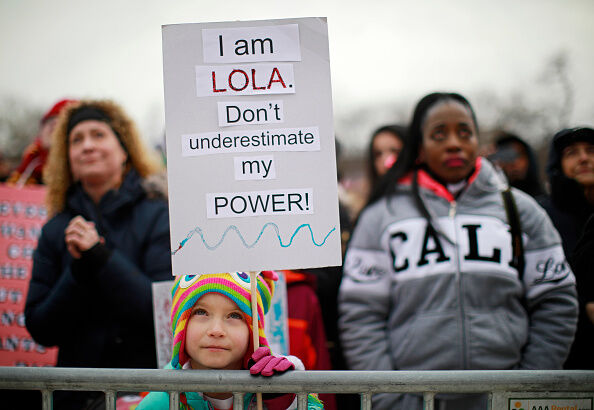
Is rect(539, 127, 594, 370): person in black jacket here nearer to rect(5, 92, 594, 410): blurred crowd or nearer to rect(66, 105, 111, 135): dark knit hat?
rect(5, 92, 594, 410): blurred crowd

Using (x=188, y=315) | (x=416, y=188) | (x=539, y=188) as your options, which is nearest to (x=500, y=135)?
(x=539, y=188)

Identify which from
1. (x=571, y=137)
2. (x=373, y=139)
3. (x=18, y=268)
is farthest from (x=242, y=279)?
(x=373, y=139)

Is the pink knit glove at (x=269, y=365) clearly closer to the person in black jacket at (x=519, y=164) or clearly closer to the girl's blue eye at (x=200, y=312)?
the girl's blue eye at (x=200, y=312)

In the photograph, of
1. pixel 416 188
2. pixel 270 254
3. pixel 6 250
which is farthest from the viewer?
pixel 6 250

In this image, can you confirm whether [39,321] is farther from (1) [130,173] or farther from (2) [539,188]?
(2) [539,188]

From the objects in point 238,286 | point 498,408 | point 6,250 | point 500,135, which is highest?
point 500,135

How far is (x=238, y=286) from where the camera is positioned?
1.73 metres

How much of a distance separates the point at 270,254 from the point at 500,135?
275 cm

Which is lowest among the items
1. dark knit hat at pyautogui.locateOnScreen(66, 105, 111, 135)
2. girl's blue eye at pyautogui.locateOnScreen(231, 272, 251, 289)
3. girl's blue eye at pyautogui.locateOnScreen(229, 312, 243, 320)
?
girl's blue eye at pyautogui.locateOnScreen(229, 312, 243, 320)

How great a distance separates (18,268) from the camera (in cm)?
314

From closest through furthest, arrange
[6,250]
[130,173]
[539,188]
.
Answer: [130,173], [6,250], [539,188]

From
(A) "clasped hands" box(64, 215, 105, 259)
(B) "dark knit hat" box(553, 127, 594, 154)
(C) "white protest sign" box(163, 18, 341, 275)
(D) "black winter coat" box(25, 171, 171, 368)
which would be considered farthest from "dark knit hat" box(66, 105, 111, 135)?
(B) "dark knit hat" box(553, 127, 594, 154)

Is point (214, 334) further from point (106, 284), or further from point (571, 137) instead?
point (571, 137)

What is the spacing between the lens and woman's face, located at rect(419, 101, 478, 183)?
2400 mm
